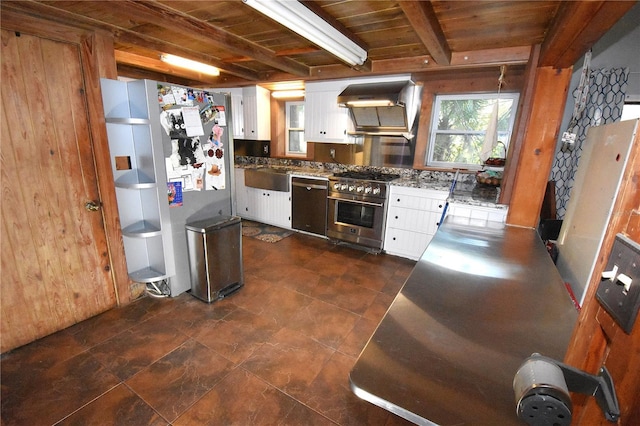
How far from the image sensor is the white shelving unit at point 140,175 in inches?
83.0

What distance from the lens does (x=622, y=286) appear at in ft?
1.65

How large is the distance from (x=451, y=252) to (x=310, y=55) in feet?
8.46

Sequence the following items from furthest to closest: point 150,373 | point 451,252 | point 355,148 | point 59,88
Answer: point 355,148, point 59,88, point 150,373, point 451,252

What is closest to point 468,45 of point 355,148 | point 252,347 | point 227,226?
point 355,148

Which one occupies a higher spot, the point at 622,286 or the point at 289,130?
the point at 289,130

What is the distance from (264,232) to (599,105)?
14.2 feet

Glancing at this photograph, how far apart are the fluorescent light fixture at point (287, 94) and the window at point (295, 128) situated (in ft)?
0.55

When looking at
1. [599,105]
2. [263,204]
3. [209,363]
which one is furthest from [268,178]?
[599,105]

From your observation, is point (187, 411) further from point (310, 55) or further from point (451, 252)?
point (310, 55)

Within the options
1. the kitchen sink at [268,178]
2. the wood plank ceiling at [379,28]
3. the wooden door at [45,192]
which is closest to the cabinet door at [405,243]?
the kitchen sink at [268,178]

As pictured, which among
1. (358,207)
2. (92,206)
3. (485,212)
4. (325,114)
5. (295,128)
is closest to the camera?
(92,206)

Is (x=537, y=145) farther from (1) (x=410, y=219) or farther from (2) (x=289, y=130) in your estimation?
(2) (x=289, y=130)

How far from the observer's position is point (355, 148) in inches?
162

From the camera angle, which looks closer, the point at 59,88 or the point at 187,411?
the point at 187,411
